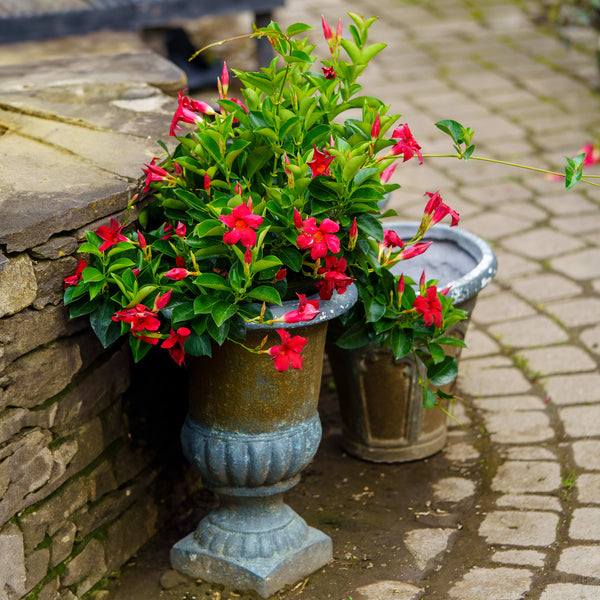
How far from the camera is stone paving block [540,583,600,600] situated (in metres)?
2.37

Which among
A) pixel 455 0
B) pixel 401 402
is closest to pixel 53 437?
pixel 401 402

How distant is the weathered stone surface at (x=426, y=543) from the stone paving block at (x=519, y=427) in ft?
1.83

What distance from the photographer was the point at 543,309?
391 cm

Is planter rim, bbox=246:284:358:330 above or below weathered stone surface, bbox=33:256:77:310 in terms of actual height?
below

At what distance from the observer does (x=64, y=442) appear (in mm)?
2363

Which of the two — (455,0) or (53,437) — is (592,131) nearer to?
(455,0)

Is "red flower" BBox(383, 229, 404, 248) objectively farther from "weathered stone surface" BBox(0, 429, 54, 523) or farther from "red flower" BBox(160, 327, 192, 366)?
"weathered stone surface" BBox(0, 429, 54, 523)

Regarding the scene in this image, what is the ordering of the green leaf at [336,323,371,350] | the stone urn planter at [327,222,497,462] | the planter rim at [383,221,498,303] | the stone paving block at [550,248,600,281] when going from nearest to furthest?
the green leaf at [336,323,371,350], the planter rim at [383,221,498,303], the stone urn planter at [327,222,497,462], the stone paving block at [550,248,600,281]

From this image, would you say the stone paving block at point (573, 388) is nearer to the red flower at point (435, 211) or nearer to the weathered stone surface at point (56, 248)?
the red flower at point (435, 211)

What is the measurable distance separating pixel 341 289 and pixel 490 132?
3.85m

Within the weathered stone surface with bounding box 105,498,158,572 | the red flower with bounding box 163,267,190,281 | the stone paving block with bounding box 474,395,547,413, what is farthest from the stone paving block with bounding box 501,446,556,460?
the red flower with bounding box 163,267,190,281

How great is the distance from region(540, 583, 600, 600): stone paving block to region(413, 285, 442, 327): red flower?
0.80 m

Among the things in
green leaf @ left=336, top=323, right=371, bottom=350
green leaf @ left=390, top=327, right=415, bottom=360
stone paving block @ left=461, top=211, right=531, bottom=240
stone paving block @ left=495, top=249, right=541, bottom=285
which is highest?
green leaf @ left=390, top=327, right=415, bottom=360

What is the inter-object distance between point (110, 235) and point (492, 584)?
139 centimetres
